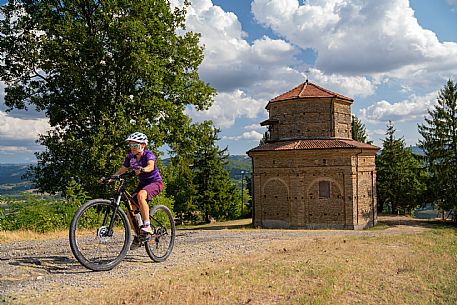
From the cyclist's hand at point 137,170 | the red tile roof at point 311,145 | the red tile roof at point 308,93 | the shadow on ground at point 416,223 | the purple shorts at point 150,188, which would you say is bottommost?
the shadow on ground at point 416,223

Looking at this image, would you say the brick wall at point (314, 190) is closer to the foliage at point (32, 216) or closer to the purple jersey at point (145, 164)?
the foliage at point (32, 216)

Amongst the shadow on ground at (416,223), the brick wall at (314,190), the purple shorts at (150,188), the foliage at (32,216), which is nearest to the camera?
the purple shorts at (150,188)

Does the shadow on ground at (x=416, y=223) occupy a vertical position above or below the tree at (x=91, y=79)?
below

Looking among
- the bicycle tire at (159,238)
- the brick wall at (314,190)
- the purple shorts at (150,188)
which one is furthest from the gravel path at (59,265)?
the brick wall at (314,190)

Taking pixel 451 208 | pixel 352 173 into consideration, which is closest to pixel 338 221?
pixel 352 173

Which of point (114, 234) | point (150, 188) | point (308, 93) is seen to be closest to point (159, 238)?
point (114, 234)

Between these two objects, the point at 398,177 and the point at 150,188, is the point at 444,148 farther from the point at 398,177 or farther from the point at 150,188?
the point at 150,188

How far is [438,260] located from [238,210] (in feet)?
146

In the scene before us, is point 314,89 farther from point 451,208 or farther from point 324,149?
point 451,208

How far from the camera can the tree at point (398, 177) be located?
4066 centimetres

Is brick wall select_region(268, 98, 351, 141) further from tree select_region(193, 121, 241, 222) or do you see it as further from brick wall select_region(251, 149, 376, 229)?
tree select_region(193, 121, 241, 222)

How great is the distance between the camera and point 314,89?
28969 mm

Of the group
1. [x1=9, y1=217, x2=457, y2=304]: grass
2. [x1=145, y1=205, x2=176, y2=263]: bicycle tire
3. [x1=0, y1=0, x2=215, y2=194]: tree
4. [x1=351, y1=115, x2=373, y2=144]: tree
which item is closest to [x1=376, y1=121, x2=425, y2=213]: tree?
[x1=351, y1=115, x2=373, y2=144]: tree

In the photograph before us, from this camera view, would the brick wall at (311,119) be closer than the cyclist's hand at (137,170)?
No
